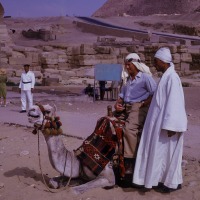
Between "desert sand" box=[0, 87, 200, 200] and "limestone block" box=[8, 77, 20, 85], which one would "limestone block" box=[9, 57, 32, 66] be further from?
"desert sand" box=[0, 87, 200, 200]

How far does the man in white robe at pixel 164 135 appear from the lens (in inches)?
214

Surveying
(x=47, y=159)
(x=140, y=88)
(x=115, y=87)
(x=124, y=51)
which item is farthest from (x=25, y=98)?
(x=124, y=51)

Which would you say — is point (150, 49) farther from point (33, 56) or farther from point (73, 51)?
point (33, 56)

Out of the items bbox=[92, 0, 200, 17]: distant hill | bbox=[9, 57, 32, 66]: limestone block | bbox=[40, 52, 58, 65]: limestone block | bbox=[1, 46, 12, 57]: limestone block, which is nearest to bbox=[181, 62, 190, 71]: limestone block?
bbox=[40, 52, 58, 65]: limestone block

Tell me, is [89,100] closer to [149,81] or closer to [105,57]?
[149,81]

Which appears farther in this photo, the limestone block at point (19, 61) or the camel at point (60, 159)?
the limestone block at point (19, 61)

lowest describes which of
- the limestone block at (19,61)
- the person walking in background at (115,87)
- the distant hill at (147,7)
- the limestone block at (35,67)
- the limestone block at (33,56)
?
the person walking in background at (115,87)

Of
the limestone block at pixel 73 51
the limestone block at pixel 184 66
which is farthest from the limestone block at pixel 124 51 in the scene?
the limestone block at pixel 184 66

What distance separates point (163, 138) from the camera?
555 centimetres

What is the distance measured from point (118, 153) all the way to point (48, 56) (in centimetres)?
2219

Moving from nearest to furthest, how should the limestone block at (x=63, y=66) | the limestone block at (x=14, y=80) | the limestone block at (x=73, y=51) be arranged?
1. the limestone block at (x=14, y=80)
2. the limestone block at (x=63, y=66)
3. the limestone block at (x=73, y=51)

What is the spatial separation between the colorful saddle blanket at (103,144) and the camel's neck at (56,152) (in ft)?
1.01

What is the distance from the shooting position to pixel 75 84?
23.8 m

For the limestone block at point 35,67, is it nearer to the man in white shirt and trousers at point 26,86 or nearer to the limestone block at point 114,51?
the limestone block at point 114,51
